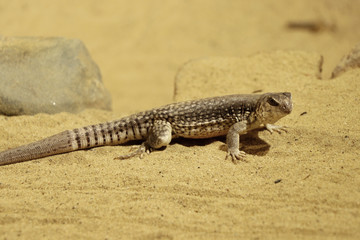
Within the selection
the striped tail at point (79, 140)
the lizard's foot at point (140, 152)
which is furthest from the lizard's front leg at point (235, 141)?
the striped tail at point (79, 140)

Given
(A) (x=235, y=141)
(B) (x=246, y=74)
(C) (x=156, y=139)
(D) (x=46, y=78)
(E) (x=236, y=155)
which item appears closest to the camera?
(E) (x=236, y=155)

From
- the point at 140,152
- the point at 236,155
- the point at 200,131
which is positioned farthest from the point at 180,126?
the point at 236,155

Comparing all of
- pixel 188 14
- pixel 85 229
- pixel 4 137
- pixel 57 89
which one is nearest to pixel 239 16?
pixel 188 14

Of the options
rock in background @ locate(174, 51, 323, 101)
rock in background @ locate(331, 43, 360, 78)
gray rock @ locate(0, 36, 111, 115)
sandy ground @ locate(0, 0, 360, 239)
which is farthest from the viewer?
rock in background @ locate(174, 51, 323, 101)

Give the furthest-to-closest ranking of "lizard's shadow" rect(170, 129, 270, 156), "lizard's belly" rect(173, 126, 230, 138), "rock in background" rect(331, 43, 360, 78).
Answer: "rock in background" rect(331, 43, 360, 78)
"lizard's belly" rect(173, 126, 230, 138)
"lizard's shadow" rect(170, 129, 270, 156)

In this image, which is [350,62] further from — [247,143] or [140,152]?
[140,152]

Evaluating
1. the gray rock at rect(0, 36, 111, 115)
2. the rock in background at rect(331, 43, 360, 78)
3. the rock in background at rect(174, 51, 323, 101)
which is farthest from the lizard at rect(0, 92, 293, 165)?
the rock in background at rect(331, 43, 360, 78)

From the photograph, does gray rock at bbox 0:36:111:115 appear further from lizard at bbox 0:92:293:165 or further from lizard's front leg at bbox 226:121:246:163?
lizard's front leg at bbox 226:121:246:163

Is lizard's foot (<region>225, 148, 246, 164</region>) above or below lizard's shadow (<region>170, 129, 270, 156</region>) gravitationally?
above
